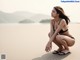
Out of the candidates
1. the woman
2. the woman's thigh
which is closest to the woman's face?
the woman

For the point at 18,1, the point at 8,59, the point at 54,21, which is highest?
the point at 18,1

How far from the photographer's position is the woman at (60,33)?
2244 millimetres

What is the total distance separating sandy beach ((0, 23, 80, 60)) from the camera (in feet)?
7.41

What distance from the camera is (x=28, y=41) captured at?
2.31m

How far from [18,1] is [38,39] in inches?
14.7

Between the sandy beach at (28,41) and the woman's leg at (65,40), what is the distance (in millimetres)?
44

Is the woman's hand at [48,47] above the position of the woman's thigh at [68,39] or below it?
below

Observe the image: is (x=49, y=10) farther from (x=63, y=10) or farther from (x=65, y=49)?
(x=65, y=49)

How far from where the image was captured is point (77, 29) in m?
2.29

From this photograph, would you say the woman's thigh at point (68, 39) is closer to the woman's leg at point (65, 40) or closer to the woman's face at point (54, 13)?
the woman's leg at point (65, 40)

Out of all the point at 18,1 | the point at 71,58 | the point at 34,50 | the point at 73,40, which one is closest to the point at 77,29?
the point at 73,40

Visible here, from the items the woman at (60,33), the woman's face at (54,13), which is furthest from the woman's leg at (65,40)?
the woman's face at (54,13)

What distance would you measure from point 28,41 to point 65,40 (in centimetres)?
32

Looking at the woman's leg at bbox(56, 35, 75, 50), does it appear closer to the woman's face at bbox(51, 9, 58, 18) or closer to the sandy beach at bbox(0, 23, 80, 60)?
the sandy beach at bbox(0, 23, 80, 60)
